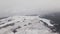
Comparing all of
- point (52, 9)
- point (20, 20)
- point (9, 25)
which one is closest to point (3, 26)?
point (9, 25)

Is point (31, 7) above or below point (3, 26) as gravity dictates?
above

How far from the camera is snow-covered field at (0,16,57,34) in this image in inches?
30.7

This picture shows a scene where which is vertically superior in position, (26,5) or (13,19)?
(26,5)

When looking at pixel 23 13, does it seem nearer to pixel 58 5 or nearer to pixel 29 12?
pixel 29 12

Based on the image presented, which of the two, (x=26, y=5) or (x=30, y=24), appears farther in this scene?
(x=26, y=5)

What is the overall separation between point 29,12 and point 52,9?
0.22m

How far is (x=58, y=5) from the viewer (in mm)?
970

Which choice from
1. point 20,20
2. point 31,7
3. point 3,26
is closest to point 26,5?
point 31,7

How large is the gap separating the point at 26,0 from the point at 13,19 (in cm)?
23

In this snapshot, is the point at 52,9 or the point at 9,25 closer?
the point at 9,25

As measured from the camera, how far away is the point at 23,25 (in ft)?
2.72

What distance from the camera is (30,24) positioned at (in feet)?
2.77

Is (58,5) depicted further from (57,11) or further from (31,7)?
(31,7)

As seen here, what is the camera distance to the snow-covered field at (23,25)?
78cm
